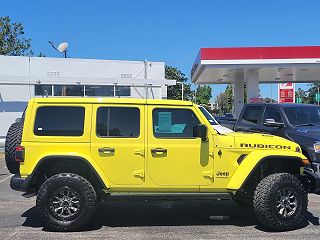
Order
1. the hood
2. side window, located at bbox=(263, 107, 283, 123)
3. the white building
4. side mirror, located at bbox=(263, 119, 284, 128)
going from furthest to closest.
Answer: the white building
side window, located at bbox=(263, 107, 283, 123)
side mirror, located at bbox=(263, 119, 284, 128)
the hood

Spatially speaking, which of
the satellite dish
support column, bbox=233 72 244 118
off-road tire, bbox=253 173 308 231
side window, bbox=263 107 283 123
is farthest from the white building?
off-road tire, bbox=253 173 308 231

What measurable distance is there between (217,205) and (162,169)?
7.05 feet

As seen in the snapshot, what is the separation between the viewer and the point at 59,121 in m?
6.48

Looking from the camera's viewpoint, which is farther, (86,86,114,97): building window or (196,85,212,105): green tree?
(196,85,212,105): green tree

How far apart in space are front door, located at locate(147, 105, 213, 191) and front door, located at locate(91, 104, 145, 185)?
15 cm

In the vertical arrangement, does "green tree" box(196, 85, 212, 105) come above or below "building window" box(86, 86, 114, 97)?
above

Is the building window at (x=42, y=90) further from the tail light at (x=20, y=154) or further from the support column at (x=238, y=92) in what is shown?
the tail light at (x=20, y=154)

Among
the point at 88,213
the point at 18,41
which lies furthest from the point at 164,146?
the point at 18,41

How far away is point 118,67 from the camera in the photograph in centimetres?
2138

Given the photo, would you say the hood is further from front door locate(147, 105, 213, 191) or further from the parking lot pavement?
the parking lot pavement

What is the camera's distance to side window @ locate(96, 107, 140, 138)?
21.3ft

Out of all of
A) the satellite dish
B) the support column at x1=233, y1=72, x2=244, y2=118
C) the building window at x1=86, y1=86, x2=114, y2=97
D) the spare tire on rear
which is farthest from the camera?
the support column at x1=233, y1=72, x2=244, y2=118

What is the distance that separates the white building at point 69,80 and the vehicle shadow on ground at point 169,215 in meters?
12.3

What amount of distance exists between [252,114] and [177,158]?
5191 millimetres
